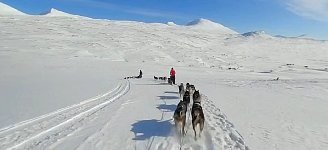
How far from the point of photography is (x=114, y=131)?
36.4ft

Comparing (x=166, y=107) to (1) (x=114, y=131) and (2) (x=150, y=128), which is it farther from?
(1) (x=114, y=131)

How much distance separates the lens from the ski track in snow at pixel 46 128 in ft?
31.1

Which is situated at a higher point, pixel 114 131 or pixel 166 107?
pixel 166 107

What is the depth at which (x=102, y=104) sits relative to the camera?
1683 centimetres

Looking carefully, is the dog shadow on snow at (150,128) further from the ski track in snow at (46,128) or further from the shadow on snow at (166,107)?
→ the shadow on snow at (166,107)

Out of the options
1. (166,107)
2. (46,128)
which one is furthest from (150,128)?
(166,107)

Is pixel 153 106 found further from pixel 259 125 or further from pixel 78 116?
pixel 259 125

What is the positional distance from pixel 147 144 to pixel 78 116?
4.88 metres

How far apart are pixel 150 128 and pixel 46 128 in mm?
3376

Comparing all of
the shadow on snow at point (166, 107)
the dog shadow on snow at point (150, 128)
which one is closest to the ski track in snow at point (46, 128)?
the dog shadow on snow at point (150, 128)

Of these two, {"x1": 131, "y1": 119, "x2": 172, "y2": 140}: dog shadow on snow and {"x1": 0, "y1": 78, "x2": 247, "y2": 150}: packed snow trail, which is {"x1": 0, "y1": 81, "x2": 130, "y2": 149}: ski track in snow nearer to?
{"x1": 0, "y1": 78, "x2": 247, "y2": 150}: packed snow trail

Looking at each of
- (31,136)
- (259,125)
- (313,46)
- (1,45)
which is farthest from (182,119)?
(313,46)

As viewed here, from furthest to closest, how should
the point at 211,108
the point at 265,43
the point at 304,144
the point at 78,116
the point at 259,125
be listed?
the point at 265,43
the point at 211,108
the point at 78,116
the point at 259,125
the point at 304,144

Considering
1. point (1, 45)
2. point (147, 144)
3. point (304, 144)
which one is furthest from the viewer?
point (1, 45)
